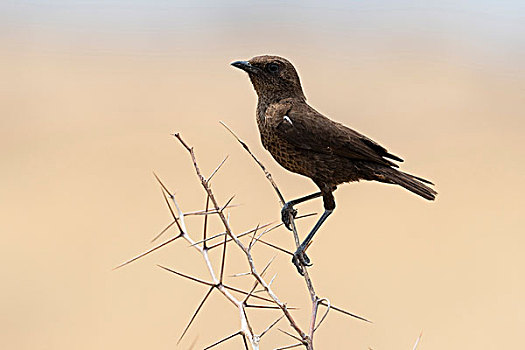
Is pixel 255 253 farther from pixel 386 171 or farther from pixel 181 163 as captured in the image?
pixel 386 171

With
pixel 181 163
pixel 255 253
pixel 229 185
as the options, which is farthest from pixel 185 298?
pixel 181 163

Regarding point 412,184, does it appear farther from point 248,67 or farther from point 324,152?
point 248,67

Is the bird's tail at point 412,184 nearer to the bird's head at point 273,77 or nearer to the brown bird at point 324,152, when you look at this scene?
the brown bird at point 324,152

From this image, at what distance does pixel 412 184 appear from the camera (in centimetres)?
346

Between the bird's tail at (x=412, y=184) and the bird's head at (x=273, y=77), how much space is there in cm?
79

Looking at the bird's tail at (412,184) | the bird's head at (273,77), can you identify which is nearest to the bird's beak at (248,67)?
the bird's head at (273,77)

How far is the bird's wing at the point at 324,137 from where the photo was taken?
3586mm

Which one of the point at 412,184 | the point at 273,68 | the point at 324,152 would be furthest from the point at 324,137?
the point at 273,68

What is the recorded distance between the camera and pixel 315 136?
11.8ft

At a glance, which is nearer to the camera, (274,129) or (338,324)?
(274,129)

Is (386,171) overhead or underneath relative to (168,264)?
underneath

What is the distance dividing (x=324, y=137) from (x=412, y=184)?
498mm

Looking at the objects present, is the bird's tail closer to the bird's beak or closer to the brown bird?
the brown bird

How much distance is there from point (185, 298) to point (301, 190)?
6174 millimetres
